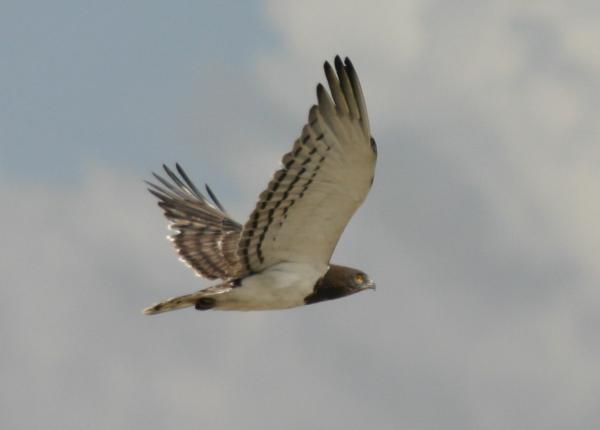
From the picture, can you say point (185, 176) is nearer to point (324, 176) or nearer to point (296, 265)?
point (296, 265)

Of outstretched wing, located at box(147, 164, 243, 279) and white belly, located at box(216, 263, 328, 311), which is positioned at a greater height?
outstretched wing, located at box(147, 164, 243, 279)

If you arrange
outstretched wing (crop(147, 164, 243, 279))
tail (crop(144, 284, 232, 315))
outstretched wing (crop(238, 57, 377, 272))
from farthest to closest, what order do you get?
outstretched wing (crop(147, 164, 243, 279)), tail (crop(144, 284, 232, 315)), outstretched wing (crop(238, 57, 377, 272))

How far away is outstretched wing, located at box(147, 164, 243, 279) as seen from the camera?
21.8m

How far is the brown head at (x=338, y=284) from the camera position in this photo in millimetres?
19875

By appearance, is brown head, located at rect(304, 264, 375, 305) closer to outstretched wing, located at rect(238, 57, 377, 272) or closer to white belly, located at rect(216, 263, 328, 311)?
white belly, located at rect(216, 263, 328, 311)

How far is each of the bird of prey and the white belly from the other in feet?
0.04

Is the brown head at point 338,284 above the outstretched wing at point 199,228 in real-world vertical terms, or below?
below

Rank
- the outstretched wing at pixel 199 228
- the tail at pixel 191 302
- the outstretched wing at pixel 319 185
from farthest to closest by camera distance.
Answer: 1. the outstretched wing at pixel 199 228
2. the tail at pixel 191 302
3. the outstretched wing at pixel 319 185

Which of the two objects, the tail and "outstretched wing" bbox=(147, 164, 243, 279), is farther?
"outstretched wing" bbox=(147, 164, 243, 279)

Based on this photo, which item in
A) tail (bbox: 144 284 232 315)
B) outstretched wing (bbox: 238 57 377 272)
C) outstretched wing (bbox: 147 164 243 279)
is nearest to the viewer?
outstretched wing (bbox: 238 57 377 272)

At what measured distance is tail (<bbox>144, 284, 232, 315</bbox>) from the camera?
1933cm

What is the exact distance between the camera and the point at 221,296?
19562mm

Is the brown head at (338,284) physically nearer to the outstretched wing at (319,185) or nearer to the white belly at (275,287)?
the white belly at (275,287)

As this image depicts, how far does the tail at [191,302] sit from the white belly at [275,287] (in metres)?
0.13
